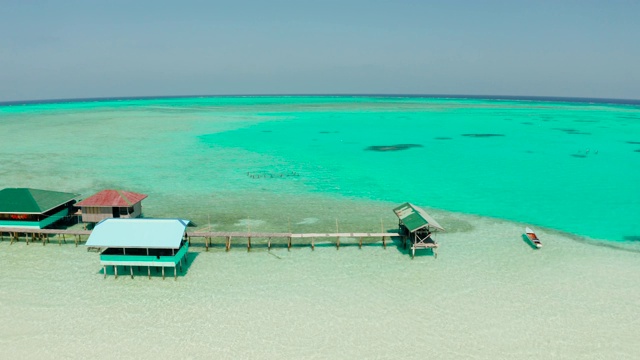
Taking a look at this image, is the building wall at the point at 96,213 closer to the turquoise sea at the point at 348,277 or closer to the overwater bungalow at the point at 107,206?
the overwater bungalow at the point at 107,206

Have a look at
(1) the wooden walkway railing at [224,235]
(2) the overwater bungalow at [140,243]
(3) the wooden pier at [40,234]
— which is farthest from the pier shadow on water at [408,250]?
(3) the wooden pier at [40,234]

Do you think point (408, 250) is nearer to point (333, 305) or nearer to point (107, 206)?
point (333, 305)

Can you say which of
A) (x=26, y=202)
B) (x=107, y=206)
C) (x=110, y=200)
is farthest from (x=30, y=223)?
(x=110, y=200)

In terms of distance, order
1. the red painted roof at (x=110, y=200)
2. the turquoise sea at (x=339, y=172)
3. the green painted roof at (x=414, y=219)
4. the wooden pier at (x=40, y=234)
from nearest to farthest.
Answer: the green painted roof at (x=414, y=219)
the wooden pier at (x=40, y=234)
the red painted roof at (x=110, y=200)
the turquoise sea at (x=339, y=172)

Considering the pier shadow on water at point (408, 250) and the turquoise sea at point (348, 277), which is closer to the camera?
the turquoise sea at point (348, 277)

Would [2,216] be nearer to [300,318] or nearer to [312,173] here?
[300,318]

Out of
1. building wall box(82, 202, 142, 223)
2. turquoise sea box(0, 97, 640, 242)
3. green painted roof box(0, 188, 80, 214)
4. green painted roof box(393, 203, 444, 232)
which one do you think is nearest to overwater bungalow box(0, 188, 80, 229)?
green painted roof box(0, 188, 80, 214)

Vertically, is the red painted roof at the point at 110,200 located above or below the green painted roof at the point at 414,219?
above

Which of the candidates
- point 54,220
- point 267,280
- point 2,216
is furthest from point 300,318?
point 2,216
